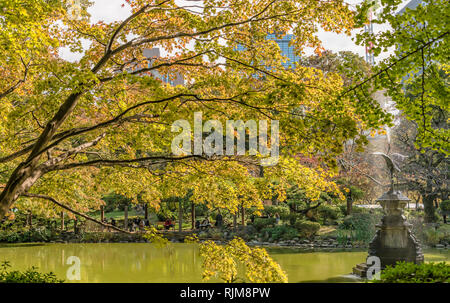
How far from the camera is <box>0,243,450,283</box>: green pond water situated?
32.9 feet

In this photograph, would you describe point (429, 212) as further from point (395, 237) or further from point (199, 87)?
point (199, 87)

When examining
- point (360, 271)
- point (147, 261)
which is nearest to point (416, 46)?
point (360, 271)

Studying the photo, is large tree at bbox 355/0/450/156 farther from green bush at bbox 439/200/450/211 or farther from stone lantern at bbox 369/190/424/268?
green bush at bbox 439/200/450/211

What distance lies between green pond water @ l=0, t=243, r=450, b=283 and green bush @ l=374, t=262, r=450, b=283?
5.77 metres

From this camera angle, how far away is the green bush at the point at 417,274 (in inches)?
138

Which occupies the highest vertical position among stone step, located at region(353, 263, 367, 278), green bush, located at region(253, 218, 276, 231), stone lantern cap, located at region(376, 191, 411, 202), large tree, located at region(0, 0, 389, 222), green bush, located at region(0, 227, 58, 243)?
large tree, located at region(0, 0, 389, 222)

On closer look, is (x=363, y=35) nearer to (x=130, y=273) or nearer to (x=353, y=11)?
(x=353, y=11)

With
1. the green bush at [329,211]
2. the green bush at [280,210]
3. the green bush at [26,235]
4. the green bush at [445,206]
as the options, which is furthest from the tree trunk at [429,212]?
the green bush at [26,235]

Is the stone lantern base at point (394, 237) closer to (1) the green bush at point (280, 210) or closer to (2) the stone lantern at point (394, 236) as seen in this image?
(2) the stone lantern at point (394, 236)

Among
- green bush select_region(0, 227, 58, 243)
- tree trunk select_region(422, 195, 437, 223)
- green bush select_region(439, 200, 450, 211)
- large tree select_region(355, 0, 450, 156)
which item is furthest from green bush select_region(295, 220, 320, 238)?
large tree select_region(355, 0, 450, 156)

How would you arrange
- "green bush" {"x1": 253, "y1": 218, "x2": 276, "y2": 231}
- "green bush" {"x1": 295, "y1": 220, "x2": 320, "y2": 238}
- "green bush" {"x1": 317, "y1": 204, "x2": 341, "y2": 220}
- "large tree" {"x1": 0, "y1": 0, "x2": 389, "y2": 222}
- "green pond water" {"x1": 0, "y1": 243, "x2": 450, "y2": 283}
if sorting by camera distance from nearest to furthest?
"large tree" {"x1": 0, "y1": 0, "x2": 389, "y2": 222} < "green pond water" {"x1": 0, "y1": 243, "x2": 450, "y2": 283} < "green bush" {"x1": 295, "y1": 220, "x2": 320, "y2": 238} < "green bush" {"x1": 253, "y1": 218, "x2": 276, "y2": 231} < "green bush" {"x1": 317, "y1": 204, "x2": 341, "y2": 220}

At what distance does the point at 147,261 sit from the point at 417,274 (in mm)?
10070

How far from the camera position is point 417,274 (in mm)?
3613
